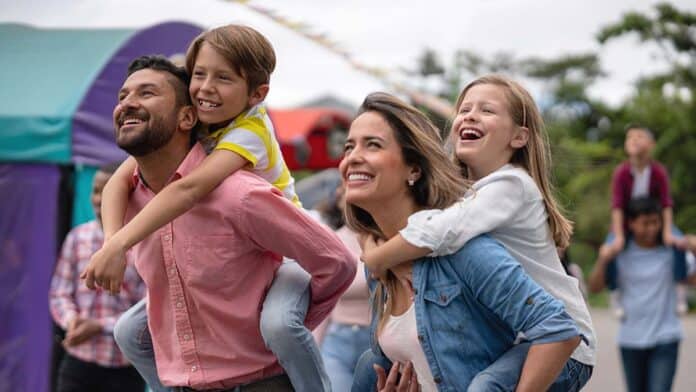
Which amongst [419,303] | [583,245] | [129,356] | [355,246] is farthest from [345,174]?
[583,245]

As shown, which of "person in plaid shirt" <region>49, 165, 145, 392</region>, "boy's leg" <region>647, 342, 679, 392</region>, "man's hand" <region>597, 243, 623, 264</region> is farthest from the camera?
"man's hand" <region>597, 243, 623, 264</region>

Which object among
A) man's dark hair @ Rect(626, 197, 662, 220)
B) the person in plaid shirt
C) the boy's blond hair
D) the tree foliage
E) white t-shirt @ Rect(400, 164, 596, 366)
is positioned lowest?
the tree foliage

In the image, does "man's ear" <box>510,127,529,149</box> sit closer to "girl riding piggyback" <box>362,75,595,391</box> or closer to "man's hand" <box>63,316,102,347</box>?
"girl riding piggyback" <box>362,75,595,391</box>

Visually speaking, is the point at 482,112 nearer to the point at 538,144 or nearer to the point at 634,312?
the point at 538,144

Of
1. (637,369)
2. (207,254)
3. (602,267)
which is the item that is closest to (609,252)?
(602,267)

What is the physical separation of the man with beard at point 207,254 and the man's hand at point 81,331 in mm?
2563

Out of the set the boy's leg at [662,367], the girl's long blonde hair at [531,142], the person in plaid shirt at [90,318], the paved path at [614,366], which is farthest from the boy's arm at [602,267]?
the girl's long blonde hair at [531,142]

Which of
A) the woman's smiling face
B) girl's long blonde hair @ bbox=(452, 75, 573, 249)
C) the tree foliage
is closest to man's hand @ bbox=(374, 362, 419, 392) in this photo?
the woman's smiling face

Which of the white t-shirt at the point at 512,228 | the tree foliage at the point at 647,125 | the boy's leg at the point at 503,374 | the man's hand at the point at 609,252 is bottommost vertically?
the tree foliage at the point at 647,125

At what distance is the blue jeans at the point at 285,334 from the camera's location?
333 cm

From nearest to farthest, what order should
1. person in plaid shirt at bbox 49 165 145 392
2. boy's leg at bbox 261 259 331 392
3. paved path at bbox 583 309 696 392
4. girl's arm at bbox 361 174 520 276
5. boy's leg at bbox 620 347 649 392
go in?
girl's arm at bbox 361 174 520 276, boy's leg at bbox 261 259 331 392, person in plaid shirt at bbox 49 165 145 392, boy's leg at bbox 620 347 649 392, paved path at bbox 583 309 696 392

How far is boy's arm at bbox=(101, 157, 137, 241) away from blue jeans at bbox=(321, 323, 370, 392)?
111 inches

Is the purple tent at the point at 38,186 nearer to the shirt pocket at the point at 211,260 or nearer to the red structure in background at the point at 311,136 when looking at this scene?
the shirt pocket at the point at 211,260

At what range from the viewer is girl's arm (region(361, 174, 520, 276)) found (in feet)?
10.1
